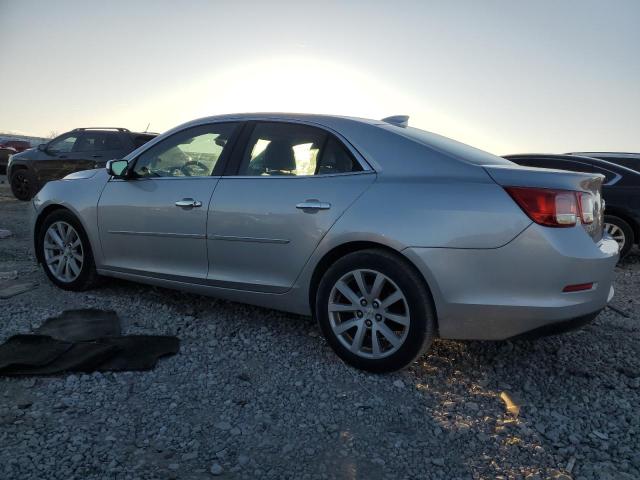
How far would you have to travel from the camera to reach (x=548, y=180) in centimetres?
298

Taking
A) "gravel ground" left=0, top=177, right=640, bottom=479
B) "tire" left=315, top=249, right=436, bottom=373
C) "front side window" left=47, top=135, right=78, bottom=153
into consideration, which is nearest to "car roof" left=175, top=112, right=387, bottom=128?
"tire" left=315, top=249, right=436, bottom=373

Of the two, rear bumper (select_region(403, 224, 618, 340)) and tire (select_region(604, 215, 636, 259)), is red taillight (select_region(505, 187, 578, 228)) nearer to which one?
rear bumper (select_region(403, 224, 618, 340))

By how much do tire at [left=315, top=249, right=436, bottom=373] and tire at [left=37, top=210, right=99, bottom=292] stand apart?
2357mm

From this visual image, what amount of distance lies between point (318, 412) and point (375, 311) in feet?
2.30

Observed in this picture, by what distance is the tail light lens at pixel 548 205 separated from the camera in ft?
9.51

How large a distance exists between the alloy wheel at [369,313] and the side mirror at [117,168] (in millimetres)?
2173

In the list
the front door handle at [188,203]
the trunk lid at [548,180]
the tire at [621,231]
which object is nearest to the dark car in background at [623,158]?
the tire at [621,231]

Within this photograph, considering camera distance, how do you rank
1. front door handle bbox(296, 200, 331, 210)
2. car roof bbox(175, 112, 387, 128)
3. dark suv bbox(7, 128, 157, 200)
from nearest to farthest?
front door handle bbox(296, 200, 331, 210) → car roof bbox(175, 112, 387, 128) → dark suv bbox(7, 128, 157, 200)

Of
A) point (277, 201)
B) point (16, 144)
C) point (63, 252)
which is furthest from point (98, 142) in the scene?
point (16, 144)

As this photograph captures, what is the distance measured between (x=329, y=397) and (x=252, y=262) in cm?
111

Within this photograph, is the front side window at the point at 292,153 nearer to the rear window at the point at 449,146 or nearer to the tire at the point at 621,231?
the rear window at the point at 449,146

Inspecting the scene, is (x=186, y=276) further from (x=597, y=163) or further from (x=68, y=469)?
(x=597, y=163)

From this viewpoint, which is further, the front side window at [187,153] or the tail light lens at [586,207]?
the front side window at [187,153]

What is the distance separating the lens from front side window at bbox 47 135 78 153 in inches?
461
